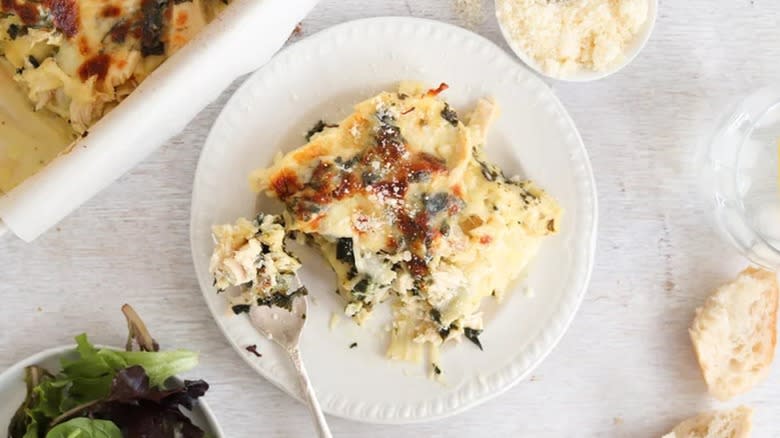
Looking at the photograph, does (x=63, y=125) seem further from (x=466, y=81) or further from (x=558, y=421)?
(x=558, y=421)

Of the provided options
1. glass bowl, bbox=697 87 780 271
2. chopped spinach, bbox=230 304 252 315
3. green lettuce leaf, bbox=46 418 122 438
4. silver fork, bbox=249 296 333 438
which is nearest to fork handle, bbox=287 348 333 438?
silver fork, bbox=249 296 333 438

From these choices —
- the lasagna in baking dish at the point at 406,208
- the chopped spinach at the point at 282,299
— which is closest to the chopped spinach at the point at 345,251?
the lasagna in baking dish at the point at 406,208

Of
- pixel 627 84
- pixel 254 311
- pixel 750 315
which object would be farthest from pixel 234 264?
pixel 750 315

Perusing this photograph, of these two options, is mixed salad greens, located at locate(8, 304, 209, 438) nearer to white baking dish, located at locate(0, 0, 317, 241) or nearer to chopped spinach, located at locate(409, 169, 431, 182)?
white baking dish, located at locate(0, 0, 317, 241)

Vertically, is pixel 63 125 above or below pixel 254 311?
above

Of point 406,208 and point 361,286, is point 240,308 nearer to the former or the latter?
point 361,286

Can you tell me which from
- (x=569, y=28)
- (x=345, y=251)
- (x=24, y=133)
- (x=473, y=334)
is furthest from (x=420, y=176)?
(x=24, y=133)
